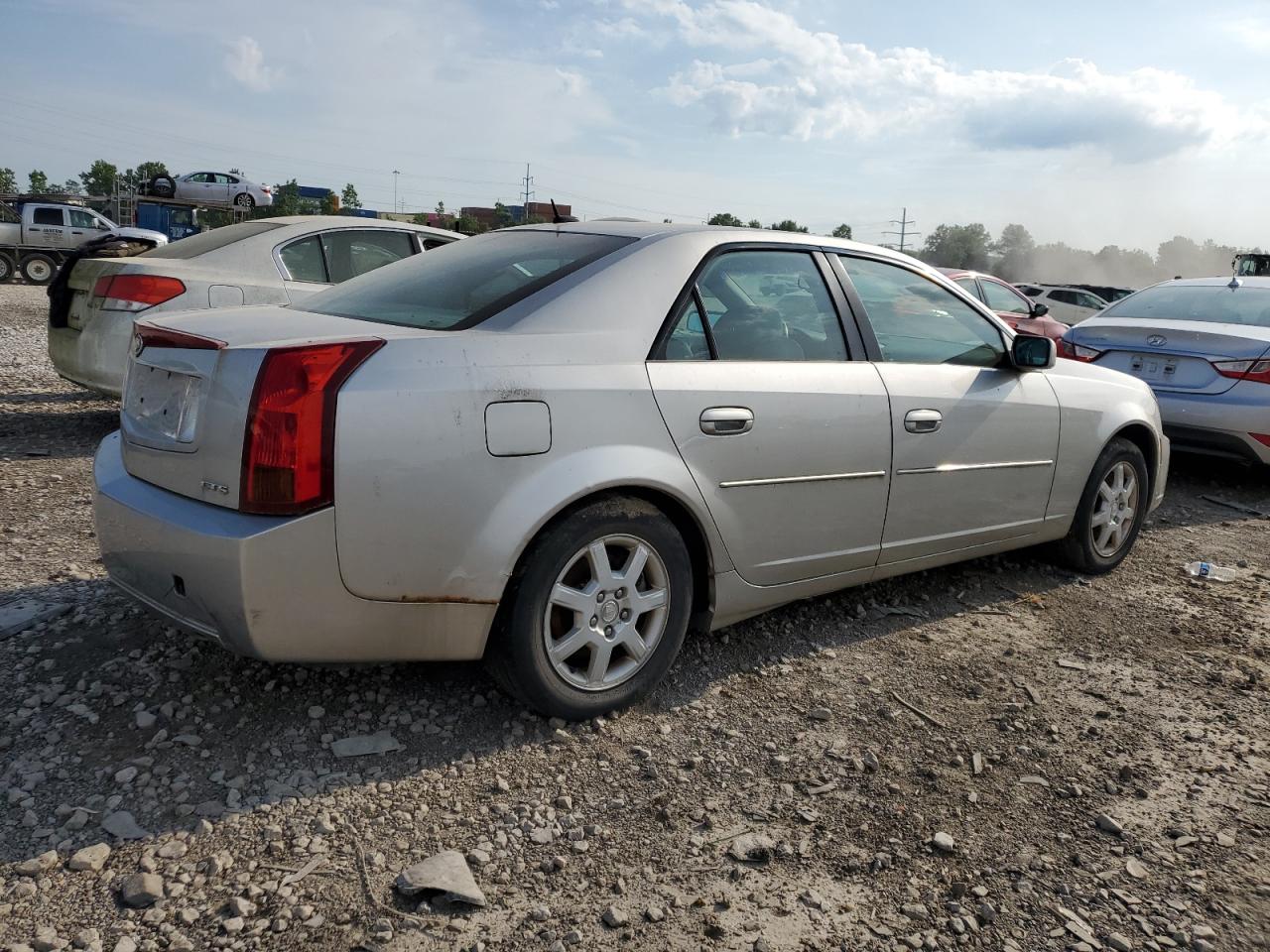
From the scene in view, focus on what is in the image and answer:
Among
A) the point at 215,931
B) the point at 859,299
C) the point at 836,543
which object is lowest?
the point at 215,931

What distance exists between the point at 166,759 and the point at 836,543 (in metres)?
2.27

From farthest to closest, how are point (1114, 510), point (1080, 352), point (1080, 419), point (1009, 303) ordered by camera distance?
point (1009, 303) < point (1080, 352) < point (1114, 510) < point (1080, 419)

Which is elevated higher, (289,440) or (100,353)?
(289,440)

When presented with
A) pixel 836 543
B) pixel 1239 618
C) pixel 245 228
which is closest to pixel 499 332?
pixel 836 543

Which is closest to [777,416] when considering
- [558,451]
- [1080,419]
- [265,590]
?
[558,451]

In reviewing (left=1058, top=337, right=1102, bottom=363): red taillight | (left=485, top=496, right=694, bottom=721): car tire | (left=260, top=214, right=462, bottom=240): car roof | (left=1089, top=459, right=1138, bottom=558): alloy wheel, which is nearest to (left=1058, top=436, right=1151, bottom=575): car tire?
(left=1089, top=459, right=1138, bottom=558): alloy wheel

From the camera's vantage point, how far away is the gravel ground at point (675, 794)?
2340 mm

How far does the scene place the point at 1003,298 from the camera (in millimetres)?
Answer: 12273

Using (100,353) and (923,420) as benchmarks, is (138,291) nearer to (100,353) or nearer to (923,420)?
(100,353)

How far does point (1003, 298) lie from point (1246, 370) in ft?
18.6

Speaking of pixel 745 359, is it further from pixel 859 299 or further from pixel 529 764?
pixel 529 764

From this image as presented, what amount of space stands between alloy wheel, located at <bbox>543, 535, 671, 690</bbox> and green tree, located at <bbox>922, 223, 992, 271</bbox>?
260ft

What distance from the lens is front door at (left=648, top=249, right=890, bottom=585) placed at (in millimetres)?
3283

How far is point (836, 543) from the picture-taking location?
374 cm
